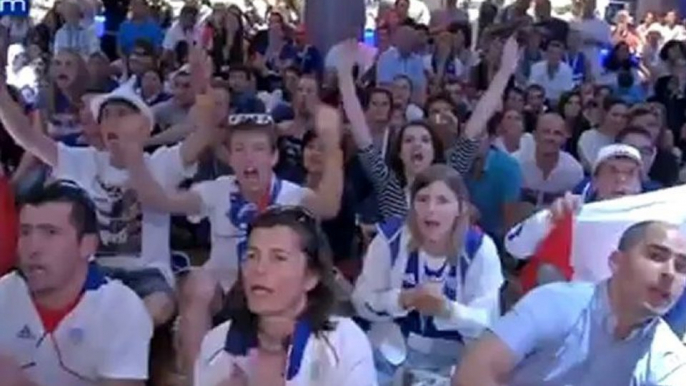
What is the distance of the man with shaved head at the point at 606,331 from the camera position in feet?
11.0

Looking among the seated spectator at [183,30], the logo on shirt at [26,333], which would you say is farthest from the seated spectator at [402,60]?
the logo on shirt at [26,333]

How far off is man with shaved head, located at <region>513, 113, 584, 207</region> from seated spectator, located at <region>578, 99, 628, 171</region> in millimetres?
335

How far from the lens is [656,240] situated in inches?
134

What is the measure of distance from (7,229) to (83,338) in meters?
1.08

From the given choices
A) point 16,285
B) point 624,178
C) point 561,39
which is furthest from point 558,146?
point 561,39

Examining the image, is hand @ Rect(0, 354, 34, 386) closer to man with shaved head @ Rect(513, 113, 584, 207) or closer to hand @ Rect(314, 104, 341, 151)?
hand @ Rect(314, 104, 341, 151)

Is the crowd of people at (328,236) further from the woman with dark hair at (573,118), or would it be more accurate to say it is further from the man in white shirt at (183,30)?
the man in white shirt at (183,30)

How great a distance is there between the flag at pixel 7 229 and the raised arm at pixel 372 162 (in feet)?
5.71

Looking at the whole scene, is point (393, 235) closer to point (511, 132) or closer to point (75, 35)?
point (511, 132)

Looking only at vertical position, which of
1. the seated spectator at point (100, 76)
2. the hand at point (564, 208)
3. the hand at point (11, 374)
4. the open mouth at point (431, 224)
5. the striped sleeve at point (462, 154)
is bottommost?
the hand at point (11, 374)

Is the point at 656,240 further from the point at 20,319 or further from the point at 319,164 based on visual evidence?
the point at 319,164

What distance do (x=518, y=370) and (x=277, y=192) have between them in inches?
78.0

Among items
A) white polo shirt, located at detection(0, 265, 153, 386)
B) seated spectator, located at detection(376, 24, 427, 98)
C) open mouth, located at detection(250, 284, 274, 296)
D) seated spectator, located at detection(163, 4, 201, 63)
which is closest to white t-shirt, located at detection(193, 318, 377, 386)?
open mouth, located at detection(250, 284, 274, 296)

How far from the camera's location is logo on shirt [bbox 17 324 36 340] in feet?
12.3
